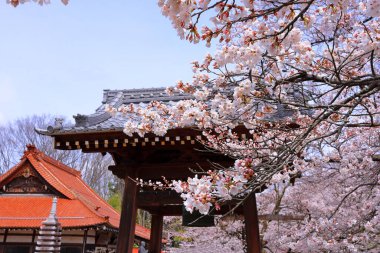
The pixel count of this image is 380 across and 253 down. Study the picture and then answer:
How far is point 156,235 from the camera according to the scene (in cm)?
799

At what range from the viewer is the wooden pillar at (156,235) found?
7.94m

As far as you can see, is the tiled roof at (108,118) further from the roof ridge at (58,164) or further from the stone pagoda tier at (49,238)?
the roof ridge at (58,164)

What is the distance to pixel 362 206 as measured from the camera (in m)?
7.01

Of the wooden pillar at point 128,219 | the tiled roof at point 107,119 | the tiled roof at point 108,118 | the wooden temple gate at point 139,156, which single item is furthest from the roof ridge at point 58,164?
the wooden pillar at point 128,219

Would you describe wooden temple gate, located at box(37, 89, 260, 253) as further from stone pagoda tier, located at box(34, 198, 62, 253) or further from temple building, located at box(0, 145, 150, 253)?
temple building, located at box(0, 145, 150, 253)

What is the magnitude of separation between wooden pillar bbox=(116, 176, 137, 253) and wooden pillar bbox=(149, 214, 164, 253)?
8.67 ft

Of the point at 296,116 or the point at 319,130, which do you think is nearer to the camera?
the point at 296,116

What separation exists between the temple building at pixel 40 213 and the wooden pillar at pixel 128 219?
478 centimetres

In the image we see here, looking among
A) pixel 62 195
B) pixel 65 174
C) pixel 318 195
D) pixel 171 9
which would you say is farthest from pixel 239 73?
pixel 65 174

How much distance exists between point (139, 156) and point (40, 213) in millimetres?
6882

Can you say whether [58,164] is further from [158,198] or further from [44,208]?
[158,198]

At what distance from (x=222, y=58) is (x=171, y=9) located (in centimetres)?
126

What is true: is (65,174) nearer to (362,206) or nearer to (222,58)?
(362,206)

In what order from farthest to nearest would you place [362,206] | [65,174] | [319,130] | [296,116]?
[65,174] < [362,206] < [319,130] < [296,116]
